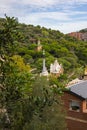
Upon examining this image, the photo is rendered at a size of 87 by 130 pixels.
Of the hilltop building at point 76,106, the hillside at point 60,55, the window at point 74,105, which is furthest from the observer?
the hillside at point 60,55

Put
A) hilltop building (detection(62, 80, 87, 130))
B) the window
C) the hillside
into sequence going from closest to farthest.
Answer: hilltop building (detection(62, 80, 87, 130)) → the window → the hillside

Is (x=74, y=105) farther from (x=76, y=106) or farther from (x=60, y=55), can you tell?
(x=60, y=55)

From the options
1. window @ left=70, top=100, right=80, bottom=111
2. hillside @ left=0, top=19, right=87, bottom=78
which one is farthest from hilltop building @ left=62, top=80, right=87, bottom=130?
hillside @ left=0, top=19, right=87, bottom=78

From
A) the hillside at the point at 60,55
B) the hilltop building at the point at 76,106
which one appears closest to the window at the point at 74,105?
the hilltop building at the point at 76,106

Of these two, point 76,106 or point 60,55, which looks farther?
point 60,55

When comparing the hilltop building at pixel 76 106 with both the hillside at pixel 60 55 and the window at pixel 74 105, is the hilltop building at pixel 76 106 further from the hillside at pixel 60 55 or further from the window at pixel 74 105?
the hillside at pixel 60 55

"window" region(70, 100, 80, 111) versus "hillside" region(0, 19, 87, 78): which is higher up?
"window" region(70, 100, 80, 111)

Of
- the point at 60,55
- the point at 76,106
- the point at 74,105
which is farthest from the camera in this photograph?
the point at 60,55

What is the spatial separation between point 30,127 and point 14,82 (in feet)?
31.9

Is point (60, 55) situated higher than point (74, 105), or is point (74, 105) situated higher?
point (74, 105)

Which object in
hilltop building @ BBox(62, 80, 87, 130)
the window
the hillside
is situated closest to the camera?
hilltop building @ BBox(62, 80, 87, 130)

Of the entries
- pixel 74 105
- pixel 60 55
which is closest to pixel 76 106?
pixel 74 105

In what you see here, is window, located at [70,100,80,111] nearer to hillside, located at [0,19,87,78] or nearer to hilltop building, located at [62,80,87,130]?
hilltop building, located at [62,80,87,130]

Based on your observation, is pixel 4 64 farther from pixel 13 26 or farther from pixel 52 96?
pixel 52 96
